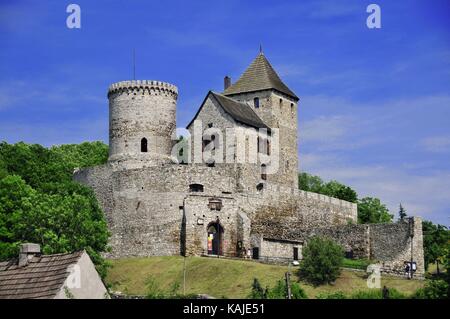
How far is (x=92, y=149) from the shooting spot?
93500mm

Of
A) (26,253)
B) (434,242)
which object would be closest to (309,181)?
(434,242)

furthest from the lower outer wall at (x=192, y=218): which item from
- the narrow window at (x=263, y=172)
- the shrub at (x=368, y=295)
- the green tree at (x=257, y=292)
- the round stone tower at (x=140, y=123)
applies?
the shrub at (x=368, y=295)

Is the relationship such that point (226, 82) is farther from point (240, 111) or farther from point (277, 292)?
point (277, 292)

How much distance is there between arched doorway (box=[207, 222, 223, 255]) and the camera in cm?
5647

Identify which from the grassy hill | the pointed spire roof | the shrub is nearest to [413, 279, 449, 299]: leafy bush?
the shrub

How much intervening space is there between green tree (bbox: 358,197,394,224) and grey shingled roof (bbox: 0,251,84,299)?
1844 inches

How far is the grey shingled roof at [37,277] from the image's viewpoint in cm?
3166

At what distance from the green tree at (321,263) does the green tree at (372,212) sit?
89.8 ft

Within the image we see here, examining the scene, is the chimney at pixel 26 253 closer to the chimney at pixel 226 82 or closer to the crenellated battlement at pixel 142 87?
the crenellated battlement at pixel 142 87

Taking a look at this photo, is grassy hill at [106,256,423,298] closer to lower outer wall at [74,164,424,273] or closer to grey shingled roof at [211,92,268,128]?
lower outer wall at [74,164,424,273]

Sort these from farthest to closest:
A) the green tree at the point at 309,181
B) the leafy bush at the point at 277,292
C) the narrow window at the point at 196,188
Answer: the green tree at the point at 309,181
the narrow window at the point at 196,188
the leafy bush at the point at 277,292

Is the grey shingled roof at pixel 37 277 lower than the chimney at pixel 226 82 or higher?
lower

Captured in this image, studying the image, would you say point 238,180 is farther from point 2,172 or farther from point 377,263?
point 2,172
